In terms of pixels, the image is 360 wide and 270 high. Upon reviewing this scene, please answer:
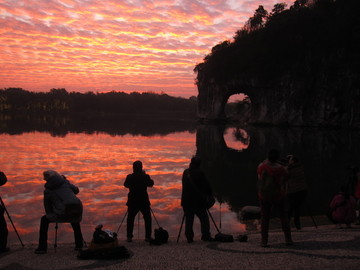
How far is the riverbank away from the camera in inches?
237

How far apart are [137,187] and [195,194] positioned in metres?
1.30

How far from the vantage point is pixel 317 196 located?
1429 centimetres

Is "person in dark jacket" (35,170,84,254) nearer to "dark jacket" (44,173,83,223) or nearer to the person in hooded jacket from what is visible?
"dark jacket" (44,173,83,223)

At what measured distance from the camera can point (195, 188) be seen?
7.98m

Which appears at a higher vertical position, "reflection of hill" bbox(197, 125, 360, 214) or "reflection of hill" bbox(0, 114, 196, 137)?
"reflection of hill" bbox(0, 114, 196, 137)

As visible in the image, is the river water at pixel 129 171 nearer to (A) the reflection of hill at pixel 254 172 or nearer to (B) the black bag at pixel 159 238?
(A) the reflection of hill at pixel 254 172

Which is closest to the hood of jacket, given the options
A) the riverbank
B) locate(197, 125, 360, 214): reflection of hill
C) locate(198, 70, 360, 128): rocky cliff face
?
the riverbank

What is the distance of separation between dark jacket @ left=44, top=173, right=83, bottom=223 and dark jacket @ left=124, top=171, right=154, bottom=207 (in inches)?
56.4

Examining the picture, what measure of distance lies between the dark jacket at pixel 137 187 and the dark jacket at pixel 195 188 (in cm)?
87

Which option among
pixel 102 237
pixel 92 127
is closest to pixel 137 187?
pixel 102 237

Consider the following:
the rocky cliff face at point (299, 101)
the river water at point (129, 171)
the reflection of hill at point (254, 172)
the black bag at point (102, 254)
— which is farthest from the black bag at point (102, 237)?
the rocky cliff face at point (299, 101)

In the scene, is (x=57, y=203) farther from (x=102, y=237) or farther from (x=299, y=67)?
(x=299, y=67)

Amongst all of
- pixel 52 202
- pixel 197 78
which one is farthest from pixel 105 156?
pixel 197 78

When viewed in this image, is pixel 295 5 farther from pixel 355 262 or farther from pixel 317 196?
pixel 355 262
